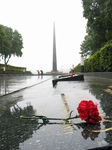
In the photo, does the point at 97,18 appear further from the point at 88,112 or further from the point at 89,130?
the point at 89,130

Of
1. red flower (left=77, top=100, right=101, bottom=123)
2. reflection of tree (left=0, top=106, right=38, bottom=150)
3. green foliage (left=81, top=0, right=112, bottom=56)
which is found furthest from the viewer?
green foliage (left=81, top=0, right=112, bottom=56)

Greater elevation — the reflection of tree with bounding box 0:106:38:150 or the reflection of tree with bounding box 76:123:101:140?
Answer: the reflection of tree with bounding box 76:123:101:140

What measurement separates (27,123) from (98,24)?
60.7 ft

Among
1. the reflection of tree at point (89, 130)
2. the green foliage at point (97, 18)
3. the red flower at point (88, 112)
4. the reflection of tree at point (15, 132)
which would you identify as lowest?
the reflection of tree at point (15, 132)

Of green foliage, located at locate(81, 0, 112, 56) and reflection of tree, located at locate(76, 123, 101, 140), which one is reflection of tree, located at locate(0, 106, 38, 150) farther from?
green foliage, located at locate(81, 0, 112, 56)

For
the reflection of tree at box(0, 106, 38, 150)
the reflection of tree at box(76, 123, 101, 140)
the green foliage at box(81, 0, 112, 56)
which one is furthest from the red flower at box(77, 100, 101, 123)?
the green foliage at box(81, 0, 112, 56)

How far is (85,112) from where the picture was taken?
154 cm

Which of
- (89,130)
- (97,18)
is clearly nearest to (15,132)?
(89,130)

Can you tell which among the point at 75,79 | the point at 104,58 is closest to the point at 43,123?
the point at 75,79

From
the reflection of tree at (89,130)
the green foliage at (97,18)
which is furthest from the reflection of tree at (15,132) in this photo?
the green foliage at (97,18)

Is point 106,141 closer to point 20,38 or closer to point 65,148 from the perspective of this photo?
point 65,148

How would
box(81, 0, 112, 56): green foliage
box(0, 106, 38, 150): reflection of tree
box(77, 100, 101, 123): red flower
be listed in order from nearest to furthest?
1. box(0, 106, 38, 150): reflection of tree
2. box(77, 100, 101, 123): red flower
3. box(81, 0, 112, 56): green foliage

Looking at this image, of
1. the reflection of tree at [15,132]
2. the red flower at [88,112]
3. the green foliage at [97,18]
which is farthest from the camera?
the green foliage at [97,18]

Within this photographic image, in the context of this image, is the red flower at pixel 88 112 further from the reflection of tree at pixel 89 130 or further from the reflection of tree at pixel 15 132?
the reflection of tree at pixel 15 132
